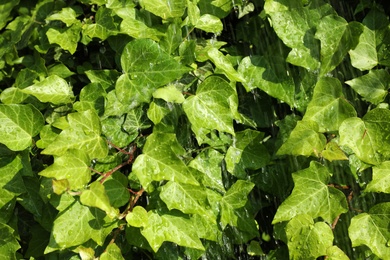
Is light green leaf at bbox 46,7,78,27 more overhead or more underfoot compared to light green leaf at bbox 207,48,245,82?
more overhead

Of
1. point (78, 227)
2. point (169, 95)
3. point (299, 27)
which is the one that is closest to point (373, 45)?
point (299, 27)

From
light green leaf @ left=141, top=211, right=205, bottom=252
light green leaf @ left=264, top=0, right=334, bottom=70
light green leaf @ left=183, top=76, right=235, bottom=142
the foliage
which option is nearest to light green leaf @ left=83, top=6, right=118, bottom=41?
the foliage

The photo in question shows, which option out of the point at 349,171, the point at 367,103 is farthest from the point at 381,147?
the point at 367,103

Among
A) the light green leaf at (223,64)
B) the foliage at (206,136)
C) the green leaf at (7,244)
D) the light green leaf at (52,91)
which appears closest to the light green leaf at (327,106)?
the foliage at (206,136)

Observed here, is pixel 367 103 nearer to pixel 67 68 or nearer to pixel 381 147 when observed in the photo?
pixel 381 147

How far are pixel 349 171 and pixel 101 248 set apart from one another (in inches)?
31.9

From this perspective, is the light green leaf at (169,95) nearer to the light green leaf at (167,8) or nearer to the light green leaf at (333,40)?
the light green leaf at (167,8)

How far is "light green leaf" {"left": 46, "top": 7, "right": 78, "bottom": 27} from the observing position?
79.0 inches

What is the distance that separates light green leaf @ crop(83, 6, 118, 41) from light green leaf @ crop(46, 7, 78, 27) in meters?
0.08

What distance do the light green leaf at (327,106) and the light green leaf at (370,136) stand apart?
0.07 meters

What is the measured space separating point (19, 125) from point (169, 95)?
50 centimetres

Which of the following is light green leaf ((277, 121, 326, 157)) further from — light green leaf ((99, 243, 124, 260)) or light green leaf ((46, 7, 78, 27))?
light green leaf ((46, 7, 78, 27))

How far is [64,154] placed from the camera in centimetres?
156

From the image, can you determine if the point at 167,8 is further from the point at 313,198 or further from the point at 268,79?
the point at 313,198
